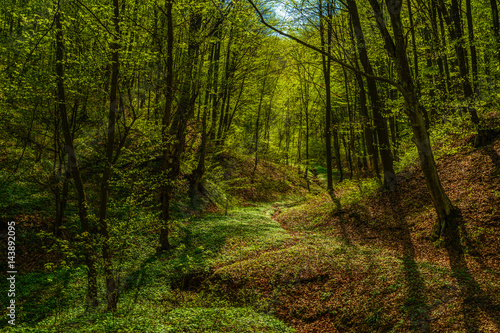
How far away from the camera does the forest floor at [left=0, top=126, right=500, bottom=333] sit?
5516 millimetres

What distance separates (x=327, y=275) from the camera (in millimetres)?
7688

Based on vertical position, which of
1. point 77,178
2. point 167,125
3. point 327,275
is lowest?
point 327,275

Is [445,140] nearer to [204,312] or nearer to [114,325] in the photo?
[204,312]

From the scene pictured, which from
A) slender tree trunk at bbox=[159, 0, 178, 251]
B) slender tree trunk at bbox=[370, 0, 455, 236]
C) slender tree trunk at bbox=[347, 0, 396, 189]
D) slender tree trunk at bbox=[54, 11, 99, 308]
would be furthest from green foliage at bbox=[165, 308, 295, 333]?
slender tree trunk at bbox=[347, 0, 396, 189]

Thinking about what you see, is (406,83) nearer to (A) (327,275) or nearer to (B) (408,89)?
(B) (408,89)

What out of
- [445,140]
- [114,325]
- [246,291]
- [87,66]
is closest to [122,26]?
[87,66]

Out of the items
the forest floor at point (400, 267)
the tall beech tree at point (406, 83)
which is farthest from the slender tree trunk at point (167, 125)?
the tall beech tree at point (406, 83)

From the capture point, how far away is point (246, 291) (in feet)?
25.5

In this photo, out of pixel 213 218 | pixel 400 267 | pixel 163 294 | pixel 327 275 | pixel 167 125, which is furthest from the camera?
pixel 213 218

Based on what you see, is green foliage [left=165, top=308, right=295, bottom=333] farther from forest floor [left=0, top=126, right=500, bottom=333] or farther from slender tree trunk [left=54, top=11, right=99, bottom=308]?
slender tree trunk [left=54, top=11, right=99, bottom=308]

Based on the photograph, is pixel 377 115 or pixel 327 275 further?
pixel 377 115

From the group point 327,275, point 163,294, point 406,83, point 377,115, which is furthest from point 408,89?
point 163,294

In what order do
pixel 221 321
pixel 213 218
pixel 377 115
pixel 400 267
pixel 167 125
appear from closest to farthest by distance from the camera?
1. pixel 221 321
2. pixel 400 267
3. pixel 167 125
4. pixel 377 115
5. pixel 213 218

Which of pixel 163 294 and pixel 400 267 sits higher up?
pixel 400 267
